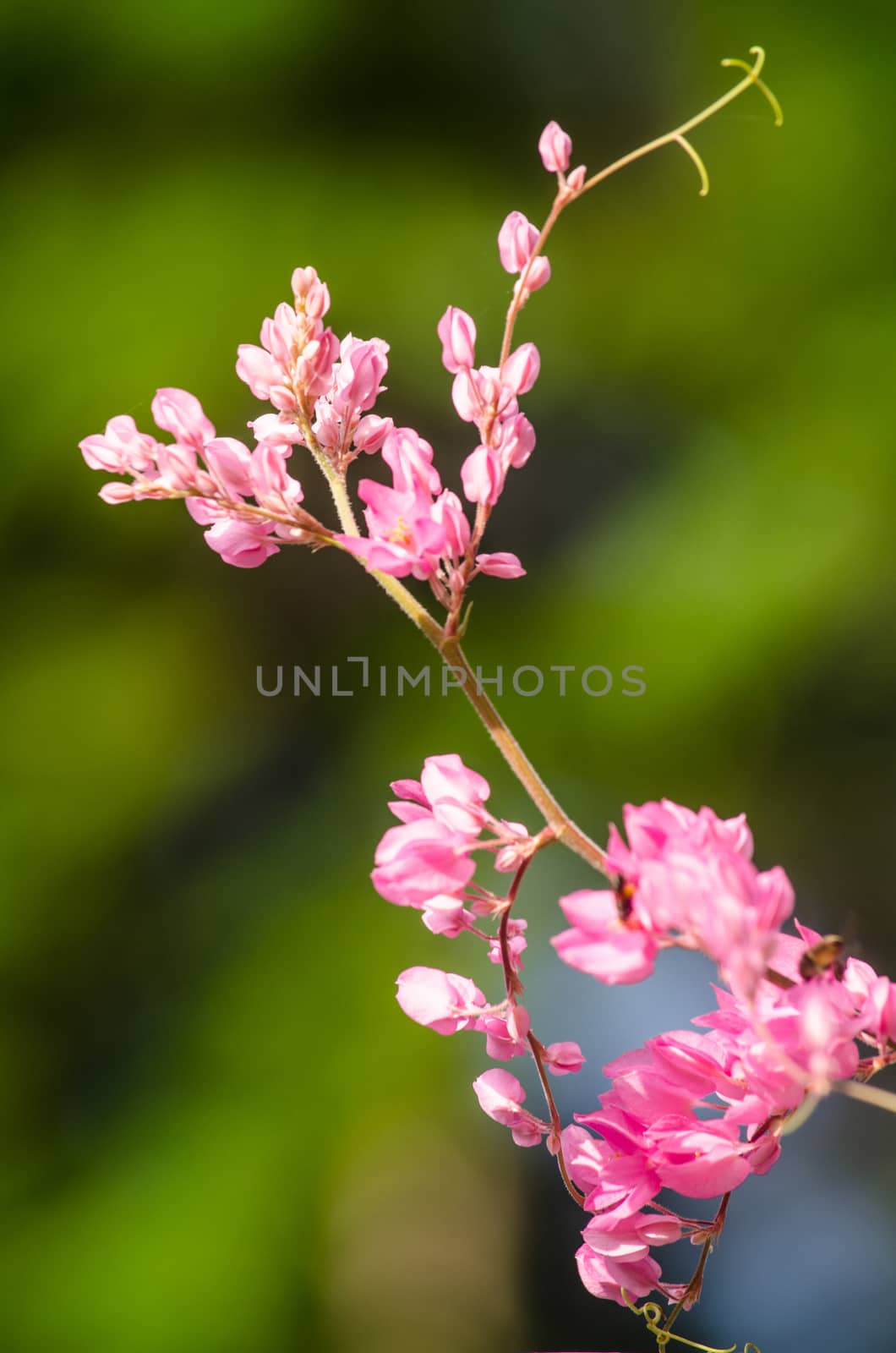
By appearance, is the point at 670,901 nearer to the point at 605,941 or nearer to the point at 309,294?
the point at 605,941

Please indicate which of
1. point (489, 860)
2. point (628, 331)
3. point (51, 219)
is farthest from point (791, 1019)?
point (51, 219)

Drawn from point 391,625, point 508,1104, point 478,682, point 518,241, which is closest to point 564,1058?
point 508,1104

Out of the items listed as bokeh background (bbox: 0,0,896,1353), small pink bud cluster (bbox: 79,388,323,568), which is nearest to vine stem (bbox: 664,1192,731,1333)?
small pink bud cluster (bbox: 79,388,323,568)

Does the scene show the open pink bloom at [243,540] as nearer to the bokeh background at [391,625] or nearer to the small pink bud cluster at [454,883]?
the small pink bud cluster at [454,883]

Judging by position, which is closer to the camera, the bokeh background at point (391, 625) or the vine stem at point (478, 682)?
the vine stem at point (478, 682)

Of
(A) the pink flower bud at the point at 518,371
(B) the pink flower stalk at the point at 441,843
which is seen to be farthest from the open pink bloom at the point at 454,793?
(A) the pink flower bud at the point at 518,371

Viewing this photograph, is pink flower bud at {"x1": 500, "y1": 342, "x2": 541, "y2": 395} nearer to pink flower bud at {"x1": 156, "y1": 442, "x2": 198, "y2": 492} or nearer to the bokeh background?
pink flower bud at {"x1": 156, "y1": 442, "x2": 198, "y2": 492}

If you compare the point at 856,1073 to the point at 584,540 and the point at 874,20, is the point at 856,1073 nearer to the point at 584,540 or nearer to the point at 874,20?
the point at 584,540
